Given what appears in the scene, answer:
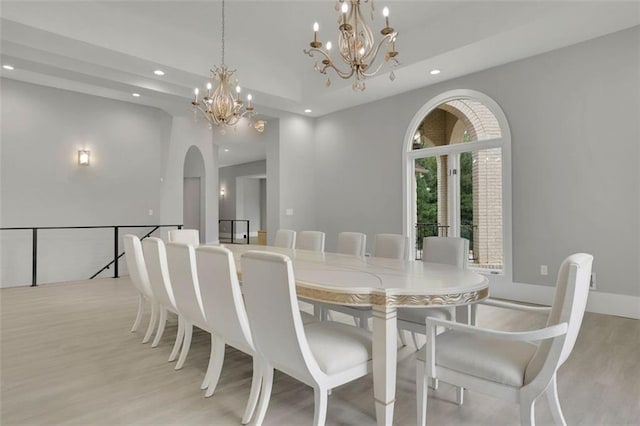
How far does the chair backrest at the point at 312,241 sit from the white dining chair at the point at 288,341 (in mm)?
1965

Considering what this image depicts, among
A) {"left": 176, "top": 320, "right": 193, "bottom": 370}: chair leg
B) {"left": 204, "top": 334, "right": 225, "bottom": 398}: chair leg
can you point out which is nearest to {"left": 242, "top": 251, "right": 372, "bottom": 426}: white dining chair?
{"left": 204, "top": 334, "right": 225, "bottom": 398}: chair leg

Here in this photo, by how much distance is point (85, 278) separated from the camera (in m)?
6.44

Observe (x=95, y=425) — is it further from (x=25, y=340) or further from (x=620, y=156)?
(x=620, y=156)

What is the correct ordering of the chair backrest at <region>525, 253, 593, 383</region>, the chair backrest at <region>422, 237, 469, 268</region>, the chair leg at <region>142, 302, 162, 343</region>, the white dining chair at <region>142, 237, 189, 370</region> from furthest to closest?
the chair leg at <region>142, 302, 162, 343</region> → the chair backrest at <region>422, 237, 469, 268</region> → the white dining chair at <region>142, 237, 189, 370</region> → the chair backrest at <region>525, 253, 593, 383</region>

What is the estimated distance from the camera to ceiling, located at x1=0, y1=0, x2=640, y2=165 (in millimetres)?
3682

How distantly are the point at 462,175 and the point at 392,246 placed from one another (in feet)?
7.84

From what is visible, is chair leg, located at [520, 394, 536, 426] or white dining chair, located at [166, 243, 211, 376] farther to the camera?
white dining chair, located at [166, 243, 211, 376]

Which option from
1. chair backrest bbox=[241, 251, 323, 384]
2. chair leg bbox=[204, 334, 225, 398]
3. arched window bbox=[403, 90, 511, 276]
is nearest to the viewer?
chair backrest bbox=[241, 251, 323, 384]

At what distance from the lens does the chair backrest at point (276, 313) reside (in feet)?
5.11

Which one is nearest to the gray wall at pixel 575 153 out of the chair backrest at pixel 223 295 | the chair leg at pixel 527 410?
the chair leg at pixel 527 410

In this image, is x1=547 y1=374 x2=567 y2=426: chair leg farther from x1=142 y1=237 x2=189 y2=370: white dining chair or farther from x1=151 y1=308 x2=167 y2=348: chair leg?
x1=151 y1=308 x2=167 y2=348: chair leg

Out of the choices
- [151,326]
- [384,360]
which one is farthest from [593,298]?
[151,326]

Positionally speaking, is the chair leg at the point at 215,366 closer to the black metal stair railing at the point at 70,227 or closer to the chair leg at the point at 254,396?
the chair leg at the point at 254,396

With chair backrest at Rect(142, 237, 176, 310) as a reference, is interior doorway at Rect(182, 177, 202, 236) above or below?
above
